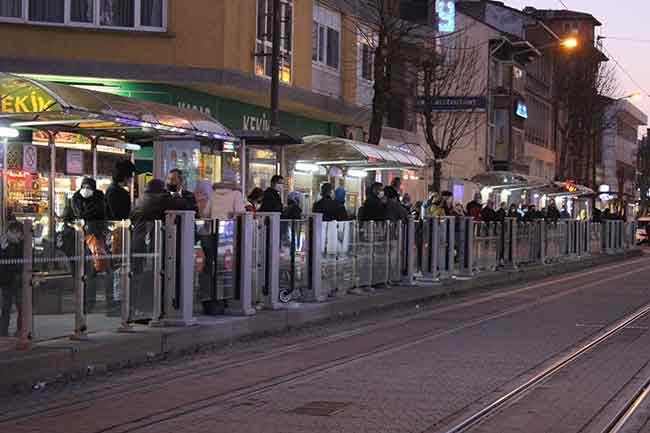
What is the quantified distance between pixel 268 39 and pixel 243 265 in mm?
14852

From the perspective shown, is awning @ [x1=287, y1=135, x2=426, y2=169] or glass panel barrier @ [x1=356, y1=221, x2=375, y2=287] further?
awning @ [x1=287, y1=135, x2=426, y2=169]

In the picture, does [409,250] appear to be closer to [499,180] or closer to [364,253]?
[364,253]

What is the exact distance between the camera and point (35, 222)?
11156 millimetres

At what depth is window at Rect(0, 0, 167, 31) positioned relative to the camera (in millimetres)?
25141

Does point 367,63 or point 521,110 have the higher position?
point 521,110

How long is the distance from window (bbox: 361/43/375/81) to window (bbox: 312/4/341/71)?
69.7 inches

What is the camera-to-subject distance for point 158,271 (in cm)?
1324

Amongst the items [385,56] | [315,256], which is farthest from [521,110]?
[315,256]

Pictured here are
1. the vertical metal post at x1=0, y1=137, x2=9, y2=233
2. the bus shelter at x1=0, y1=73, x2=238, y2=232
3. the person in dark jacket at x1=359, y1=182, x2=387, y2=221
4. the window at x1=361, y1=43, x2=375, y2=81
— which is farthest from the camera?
the window at x1=361, y1=43, x2=375, y2=81

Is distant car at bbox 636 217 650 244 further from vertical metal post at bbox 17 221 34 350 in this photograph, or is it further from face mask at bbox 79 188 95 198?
vertical metal post at bbox 17 221 34 350

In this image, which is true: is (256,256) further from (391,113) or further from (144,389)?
(391,113)

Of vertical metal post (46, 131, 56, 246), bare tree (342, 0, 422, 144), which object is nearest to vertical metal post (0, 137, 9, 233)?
vertical metal post (46, 131, 56, 246)

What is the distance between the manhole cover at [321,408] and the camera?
31.3ft

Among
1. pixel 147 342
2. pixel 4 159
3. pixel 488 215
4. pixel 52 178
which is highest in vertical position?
pixel 4 159
